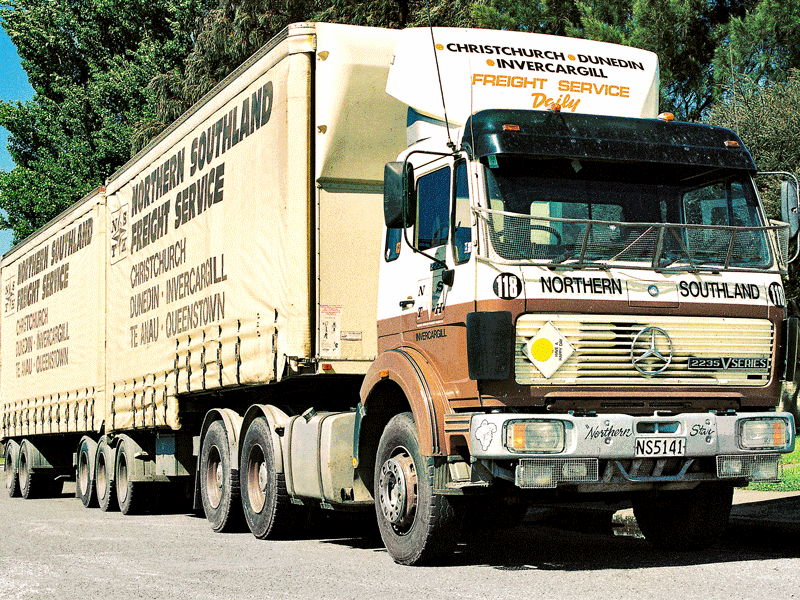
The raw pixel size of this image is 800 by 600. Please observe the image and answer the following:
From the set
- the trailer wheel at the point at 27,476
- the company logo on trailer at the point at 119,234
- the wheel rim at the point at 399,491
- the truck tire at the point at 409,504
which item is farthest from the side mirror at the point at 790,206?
the trailer wheel at the point at 27,476

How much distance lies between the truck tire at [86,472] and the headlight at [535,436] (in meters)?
10.7

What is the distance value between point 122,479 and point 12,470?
6.84 meters

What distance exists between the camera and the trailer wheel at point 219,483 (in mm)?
11633

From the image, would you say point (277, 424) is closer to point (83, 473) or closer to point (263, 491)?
point (263, 491)

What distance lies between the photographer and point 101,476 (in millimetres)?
16641

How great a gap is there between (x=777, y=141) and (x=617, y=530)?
13.0 metres

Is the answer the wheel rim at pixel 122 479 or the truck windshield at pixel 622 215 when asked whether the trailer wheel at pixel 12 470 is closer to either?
the wheel rim at pixel 122 479

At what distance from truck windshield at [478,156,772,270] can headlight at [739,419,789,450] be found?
109cm

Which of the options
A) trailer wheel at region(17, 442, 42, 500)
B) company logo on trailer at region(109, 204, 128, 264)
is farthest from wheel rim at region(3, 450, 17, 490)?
company logo on trailer at region(109, 204, 128, 264)

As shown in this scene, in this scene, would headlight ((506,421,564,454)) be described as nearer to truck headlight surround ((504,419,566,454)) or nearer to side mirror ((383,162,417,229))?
truck headlight surround ((504,419,566,454))

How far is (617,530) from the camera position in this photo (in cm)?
1171

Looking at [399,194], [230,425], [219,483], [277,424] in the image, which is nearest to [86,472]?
[219,483]

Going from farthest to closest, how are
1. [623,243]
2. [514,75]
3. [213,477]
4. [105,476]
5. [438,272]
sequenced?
[105,476]
[213,477]
[514,75]
[438,272]
[623,243]

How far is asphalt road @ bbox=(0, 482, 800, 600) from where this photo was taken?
7.45 m
